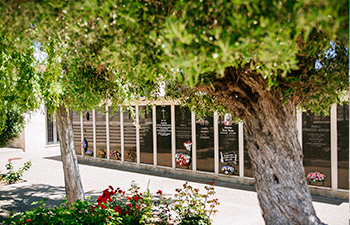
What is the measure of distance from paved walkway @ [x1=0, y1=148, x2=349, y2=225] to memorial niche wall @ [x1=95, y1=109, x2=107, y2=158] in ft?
3.66

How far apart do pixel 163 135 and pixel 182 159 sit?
5.24ft

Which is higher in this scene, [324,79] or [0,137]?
[324,79]

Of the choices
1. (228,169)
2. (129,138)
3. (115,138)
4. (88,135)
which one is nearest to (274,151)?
(228,169)

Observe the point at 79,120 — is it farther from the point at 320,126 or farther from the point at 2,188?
the point at 320,126

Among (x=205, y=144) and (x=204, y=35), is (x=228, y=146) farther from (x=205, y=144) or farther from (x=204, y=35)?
(x=204, y=35)

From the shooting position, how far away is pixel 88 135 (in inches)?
706

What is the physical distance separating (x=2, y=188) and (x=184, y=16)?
39.4 ft

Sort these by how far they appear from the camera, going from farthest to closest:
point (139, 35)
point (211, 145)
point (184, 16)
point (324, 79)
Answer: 1. point (211, 145)
2. point (324, 79)
3. point (139, 35)
4. point (184, 16)

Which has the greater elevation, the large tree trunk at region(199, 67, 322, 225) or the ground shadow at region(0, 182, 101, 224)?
the large tree trunk at region(199, 67, 322, 225)

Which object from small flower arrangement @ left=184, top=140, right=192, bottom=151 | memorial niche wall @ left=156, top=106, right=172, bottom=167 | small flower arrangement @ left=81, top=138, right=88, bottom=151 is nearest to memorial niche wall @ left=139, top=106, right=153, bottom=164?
memorial niche wall @ left=156, top=106, right=172, bottom=167

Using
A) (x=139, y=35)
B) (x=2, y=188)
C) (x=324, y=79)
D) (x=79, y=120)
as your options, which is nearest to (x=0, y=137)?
(x=2, y=188)

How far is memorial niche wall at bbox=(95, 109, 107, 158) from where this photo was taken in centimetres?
1694

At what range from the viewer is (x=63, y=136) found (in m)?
7.42

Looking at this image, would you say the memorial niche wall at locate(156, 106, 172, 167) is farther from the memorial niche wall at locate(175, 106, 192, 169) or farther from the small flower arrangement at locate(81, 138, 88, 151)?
the small flower arrangement at locate(81, 138, 88, 151)
